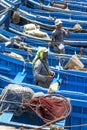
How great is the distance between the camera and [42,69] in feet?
30.7

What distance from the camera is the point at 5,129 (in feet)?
22.3

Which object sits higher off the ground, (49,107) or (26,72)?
(49,107)

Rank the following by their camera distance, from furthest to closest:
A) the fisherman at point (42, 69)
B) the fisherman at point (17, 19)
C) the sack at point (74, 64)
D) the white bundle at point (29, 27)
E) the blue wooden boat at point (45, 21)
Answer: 1. the blue wooden boat at point (45, 21)
2. the fisherman at point (17, 19)
3. the white bundle at point (29, 27)
4. the sack at point (74, 64)
5. the fisherman at point (42, 69)

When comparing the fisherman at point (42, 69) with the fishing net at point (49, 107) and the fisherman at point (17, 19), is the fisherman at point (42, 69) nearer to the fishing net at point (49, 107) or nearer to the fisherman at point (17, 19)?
the fishing net at point (49, 107)

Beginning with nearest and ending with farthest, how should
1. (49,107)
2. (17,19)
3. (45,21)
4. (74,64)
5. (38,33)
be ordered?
(49,107)
(74,64)
(38,33)
(17,19)
(45,21)

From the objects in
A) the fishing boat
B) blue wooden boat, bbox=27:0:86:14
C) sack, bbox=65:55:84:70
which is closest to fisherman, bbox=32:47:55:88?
sack, bbox=65:55:84:70

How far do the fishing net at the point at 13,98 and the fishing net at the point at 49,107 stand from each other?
176mm

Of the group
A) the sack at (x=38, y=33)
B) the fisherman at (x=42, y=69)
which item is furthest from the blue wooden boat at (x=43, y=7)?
the fisherman at (x=42, y=69)

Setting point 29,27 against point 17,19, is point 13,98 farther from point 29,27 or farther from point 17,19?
point 17,19

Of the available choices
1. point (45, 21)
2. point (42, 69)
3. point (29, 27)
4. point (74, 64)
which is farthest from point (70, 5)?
point (42, 69)

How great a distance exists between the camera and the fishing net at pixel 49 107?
7.54 m

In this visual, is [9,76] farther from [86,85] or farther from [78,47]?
[78,47]

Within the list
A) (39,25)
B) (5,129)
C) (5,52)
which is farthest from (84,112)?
(39,25)

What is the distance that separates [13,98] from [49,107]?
74 cm
